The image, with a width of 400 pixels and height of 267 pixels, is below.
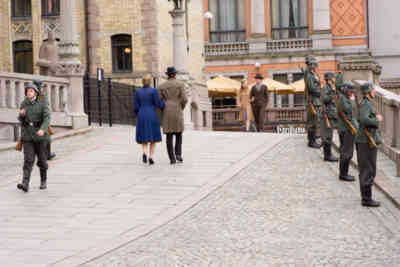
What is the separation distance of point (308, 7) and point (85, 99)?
85.4 ft

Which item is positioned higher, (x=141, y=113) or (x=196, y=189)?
(x=141, y=113)

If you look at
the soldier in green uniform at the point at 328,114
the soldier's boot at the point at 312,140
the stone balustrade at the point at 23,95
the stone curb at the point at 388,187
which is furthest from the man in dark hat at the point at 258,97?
the stone curb at the point at 388,187

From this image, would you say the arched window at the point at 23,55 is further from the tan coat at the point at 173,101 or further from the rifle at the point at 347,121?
the rifle at the point at 347,121

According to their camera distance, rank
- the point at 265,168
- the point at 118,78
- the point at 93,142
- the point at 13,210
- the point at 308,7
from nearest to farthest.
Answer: the point at 13,210
the point at 265,168
the point at 93,142
the point at 118,78
the point at 308,7

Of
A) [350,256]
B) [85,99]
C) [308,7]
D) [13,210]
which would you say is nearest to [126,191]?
[13,210]

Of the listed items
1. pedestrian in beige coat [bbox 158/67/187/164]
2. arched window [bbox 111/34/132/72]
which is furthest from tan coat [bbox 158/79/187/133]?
arched window [bbox 111/34/132/72]

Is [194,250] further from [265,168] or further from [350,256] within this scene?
[265,168]

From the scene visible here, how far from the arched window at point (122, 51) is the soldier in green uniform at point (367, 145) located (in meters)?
19.7

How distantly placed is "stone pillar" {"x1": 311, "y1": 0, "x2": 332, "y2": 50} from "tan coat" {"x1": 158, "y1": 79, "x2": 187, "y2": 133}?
30.7 m

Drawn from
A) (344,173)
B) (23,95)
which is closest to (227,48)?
(23,95)

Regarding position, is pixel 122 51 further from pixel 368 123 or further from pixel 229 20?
pixel 368 123

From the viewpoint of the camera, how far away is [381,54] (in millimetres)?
46312

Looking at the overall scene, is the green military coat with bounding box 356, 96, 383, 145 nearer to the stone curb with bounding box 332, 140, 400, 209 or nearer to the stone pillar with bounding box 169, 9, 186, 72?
the stone curb with bounding box 332, 140, 400, 209

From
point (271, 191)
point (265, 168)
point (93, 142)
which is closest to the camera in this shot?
point (271, 191)
